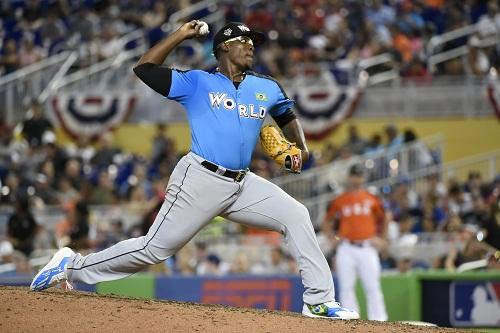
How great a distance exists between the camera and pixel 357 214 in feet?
44.3

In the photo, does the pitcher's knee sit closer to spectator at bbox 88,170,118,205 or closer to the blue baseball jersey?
the blue baseball jersey

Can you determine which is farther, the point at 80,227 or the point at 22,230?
the point at 22,230

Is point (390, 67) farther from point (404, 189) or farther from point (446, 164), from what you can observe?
point (404, 189)

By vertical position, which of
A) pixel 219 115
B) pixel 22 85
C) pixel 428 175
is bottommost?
pixel 219 115

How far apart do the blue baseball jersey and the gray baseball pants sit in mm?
130

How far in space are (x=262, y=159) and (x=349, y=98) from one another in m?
2.20

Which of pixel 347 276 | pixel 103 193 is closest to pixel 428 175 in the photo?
pixel 103 193

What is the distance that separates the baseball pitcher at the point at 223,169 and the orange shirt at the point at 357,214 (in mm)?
5544

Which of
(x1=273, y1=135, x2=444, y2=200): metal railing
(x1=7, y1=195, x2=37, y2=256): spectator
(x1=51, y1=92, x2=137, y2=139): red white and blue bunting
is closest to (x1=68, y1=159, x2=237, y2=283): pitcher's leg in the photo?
(x1=7, y1=195, x2=37, y2=256): spectator

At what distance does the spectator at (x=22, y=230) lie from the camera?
51.4ft

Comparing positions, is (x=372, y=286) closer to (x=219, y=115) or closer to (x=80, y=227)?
(x=80, y=227)

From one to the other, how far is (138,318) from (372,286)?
5.91 meters

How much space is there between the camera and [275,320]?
7.68m

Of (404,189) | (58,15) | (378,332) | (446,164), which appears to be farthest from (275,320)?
(58,15)
